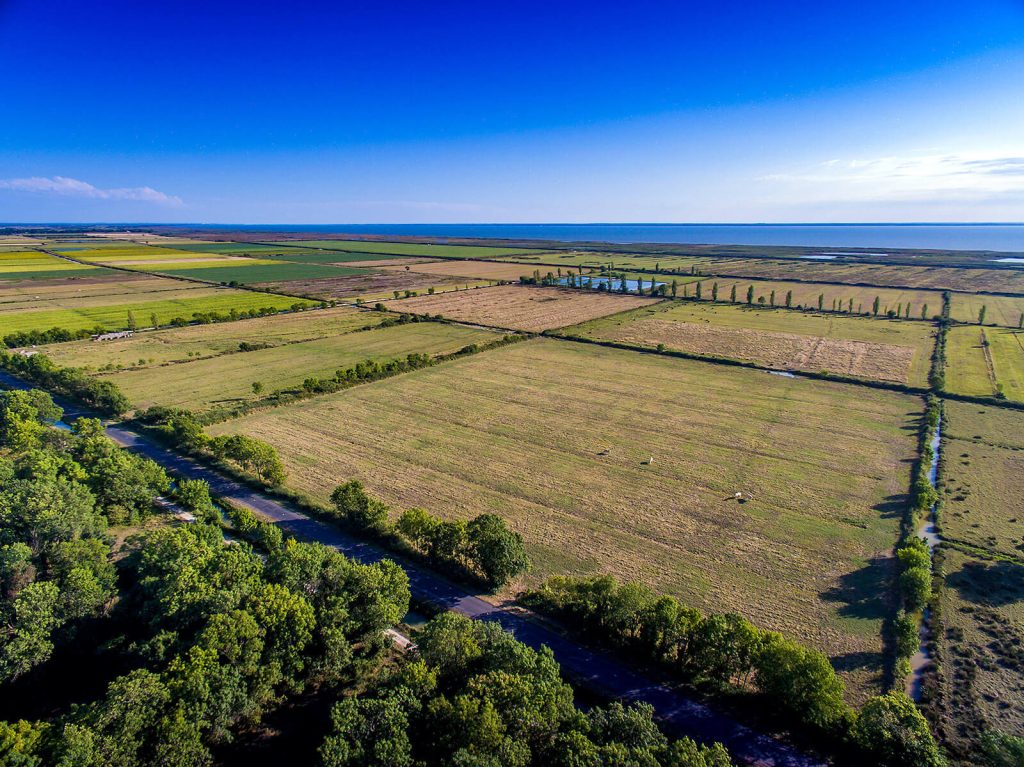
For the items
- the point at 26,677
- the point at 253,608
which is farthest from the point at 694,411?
the point at 26,677

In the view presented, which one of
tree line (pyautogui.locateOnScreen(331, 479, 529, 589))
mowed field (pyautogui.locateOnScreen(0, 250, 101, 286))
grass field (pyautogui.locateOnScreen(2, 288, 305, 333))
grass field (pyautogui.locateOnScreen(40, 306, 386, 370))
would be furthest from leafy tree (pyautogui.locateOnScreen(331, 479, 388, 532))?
mowed field (pyautogui.locateOnScreen(0, 250, 101, 286))

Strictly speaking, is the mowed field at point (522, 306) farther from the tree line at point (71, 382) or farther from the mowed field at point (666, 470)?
the tree line at point (71, 382)

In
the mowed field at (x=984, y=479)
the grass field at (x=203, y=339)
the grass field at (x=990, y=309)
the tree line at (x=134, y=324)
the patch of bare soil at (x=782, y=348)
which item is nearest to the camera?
the mowed field at (x=984, y=479)

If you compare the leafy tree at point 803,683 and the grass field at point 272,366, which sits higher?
the grass field at point 272,366

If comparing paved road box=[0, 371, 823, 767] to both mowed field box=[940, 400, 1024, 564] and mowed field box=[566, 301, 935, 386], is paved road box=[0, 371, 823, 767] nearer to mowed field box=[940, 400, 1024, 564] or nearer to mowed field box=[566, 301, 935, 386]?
mowed field box=[940, 400, 1024, 564]

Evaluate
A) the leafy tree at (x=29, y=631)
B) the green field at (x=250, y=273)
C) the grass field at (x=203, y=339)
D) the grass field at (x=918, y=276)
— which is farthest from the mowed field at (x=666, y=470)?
the grass field at (x=918, y=276)

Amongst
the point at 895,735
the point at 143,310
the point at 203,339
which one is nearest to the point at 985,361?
the point at 895,735
